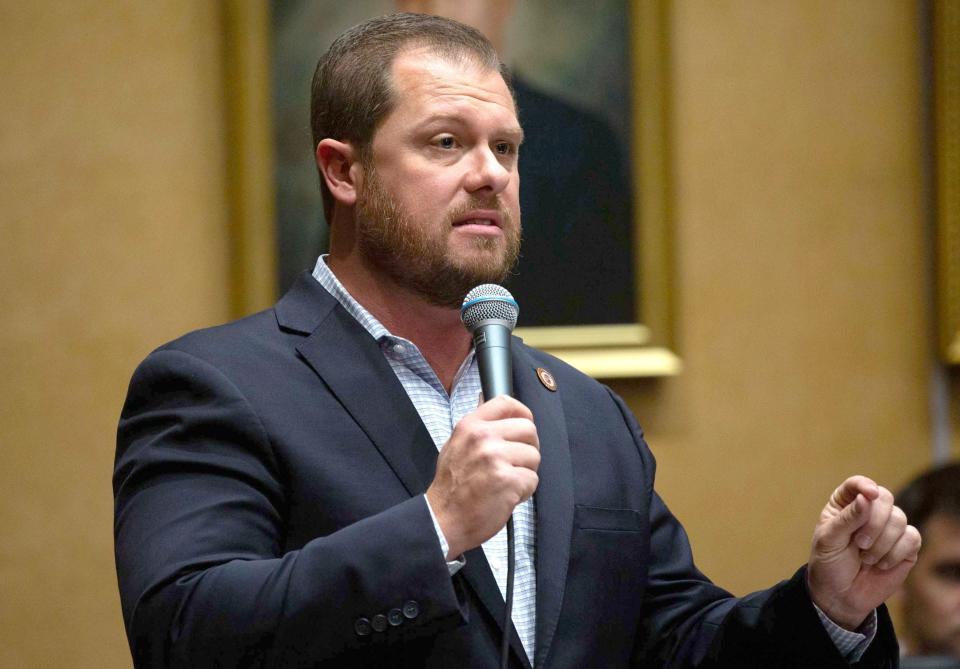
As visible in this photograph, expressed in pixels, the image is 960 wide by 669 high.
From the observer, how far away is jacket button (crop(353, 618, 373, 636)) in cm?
153

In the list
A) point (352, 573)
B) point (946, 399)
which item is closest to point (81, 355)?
point (352, 573)

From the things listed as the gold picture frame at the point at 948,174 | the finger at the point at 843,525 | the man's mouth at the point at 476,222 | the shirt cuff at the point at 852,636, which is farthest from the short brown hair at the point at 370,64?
the gold picture frame at the point at 948,174

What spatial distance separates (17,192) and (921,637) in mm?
2544

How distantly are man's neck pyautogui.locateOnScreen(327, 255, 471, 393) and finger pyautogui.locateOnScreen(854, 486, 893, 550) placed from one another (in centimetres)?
70

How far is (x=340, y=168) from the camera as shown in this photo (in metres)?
2.22

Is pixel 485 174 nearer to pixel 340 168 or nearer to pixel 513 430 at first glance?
pixel 340 168

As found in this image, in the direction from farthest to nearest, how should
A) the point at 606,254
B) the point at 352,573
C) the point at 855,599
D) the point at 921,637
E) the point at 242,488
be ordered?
1. the point at 606,254
2. the point at 921,637
3. the point at 855,599
4. the point at 242,488
5. the point at 352,573

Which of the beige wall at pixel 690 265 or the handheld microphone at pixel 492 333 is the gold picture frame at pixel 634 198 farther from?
the handheld microphone at pixel 492 333

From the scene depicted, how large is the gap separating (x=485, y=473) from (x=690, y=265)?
92.8 inches

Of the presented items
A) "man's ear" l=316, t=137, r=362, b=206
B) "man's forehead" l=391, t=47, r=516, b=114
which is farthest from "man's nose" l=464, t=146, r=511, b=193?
"man's ear" l=316, t=137, r=362, b=206

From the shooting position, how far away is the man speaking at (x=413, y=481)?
1545mm

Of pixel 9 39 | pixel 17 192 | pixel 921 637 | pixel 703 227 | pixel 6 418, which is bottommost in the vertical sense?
pixel 921 637

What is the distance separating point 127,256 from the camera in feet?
11.3

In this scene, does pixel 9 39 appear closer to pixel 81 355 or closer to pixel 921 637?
pixel 81 355
